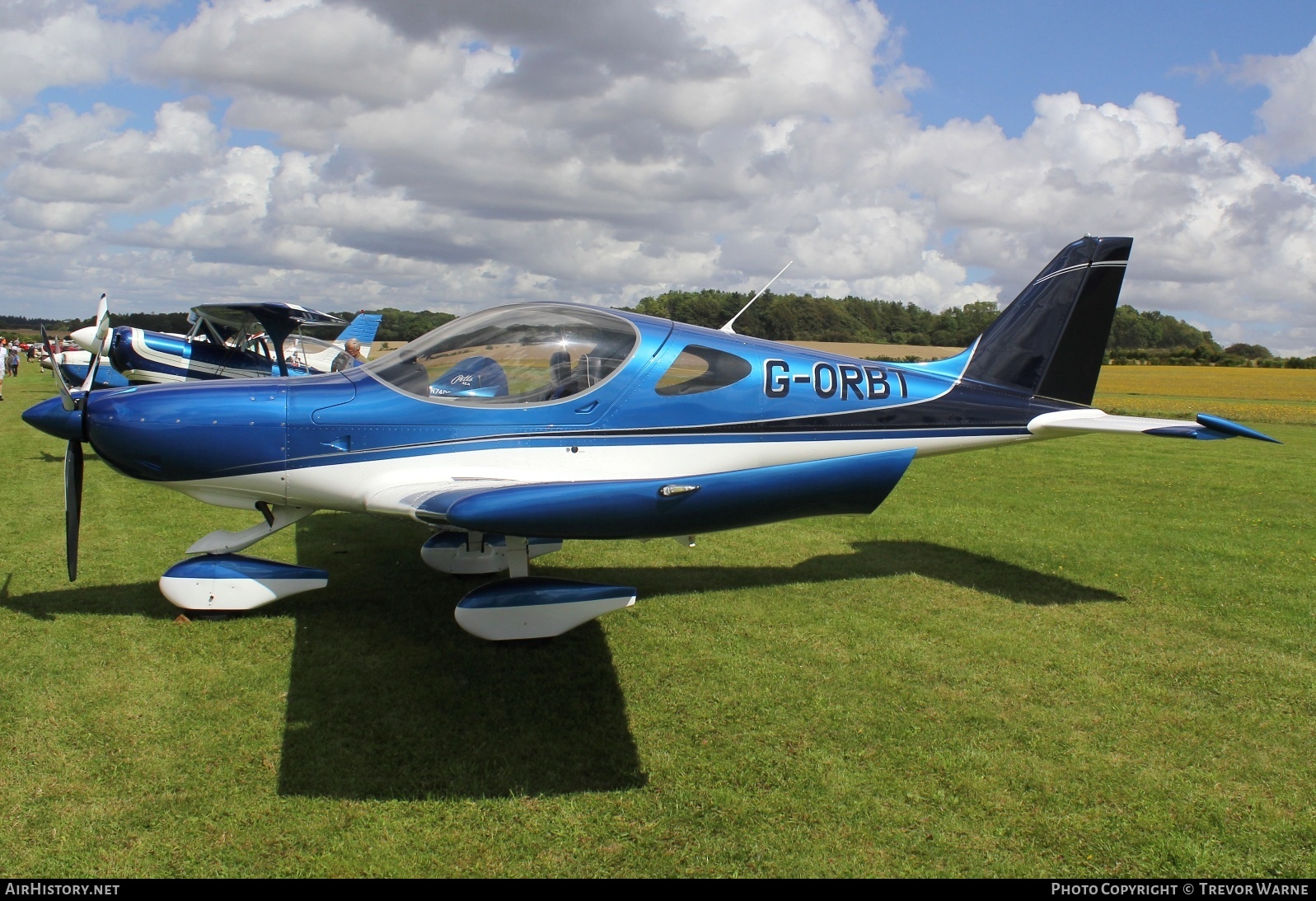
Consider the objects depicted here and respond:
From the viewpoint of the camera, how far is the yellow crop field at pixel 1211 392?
25359 mm

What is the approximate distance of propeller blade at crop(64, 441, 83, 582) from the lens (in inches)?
194

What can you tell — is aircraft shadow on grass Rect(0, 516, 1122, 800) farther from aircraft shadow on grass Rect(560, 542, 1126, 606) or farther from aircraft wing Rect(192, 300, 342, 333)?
aircraft wing Rect(192, 300, 342, 333)

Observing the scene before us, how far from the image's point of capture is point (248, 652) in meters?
4.72

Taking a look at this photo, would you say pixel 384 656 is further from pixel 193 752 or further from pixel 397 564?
pixel 397 564

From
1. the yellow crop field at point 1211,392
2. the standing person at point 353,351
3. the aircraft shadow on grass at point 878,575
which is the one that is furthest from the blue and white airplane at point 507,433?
the yellow crop field at point 1211,392

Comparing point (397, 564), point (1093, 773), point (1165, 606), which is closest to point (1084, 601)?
point (1165, 606)

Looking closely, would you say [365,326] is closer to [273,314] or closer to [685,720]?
[273,314]

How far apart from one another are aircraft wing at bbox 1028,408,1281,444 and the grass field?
1.34 meters

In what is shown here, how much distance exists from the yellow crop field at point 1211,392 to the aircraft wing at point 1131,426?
18.7m

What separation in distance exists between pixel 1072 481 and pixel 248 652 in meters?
10.8

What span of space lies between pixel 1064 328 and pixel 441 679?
544 cm

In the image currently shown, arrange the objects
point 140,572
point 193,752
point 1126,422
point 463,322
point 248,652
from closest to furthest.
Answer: point 193,752 < point 248,652 < point 463,322 < point 1126,422 < point 140,572

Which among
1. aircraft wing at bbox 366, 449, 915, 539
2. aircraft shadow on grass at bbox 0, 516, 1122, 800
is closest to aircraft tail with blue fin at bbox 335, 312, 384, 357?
aircraft shadow on grass at bbox 0, 516, 1122, 800

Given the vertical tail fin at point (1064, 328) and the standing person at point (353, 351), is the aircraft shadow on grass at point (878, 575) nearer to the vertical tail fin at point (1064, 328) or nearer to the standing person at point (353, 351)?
the vertical tail fin at point (1064, 328)
